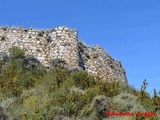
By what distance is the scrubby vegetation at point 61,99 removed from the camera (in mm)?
10125

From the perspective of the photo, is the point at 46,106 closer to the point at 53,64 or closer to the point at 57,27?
the point at 53,64

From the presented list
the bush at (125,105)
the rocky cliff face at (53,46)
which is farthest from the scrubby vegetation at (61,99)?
the rocky cliff face at (53,46)

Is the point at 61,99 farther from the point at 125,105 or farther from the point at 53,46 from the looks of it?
the point at 53,46

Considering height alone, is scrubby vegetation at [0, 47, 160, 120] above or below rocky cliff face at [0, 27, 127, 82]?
below

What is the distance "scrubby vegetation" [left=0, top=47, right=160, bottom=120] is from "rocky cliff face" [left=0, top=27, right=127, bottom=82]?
332cm

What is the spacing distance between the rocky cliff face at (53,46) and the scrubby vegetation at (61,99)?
10.9 feet

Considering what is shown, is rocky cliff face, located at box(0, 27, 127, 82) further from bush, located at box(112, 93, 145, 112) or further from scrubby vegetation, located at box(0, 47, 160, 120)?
bush, located at box(112, 93, 145, 112)

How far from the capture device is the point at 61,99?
11.3 meters

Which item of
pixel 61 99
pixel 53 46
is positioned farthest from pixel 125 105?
pixel 53 46

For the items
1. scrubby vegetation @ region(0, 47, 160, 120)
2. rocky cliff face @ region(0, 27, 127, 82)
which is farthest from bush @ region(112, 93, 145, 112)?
rocky cliff face @ region(0, 27, 127, 82)

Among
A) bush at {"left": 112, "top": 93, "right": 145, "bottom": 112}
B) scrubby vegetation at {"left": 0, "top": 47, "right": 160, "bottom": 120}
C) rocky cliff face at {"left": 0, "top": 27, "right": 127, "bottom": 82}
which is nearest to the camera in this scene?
scrubby vegetation at {"left": 0, "top": 47, "right": 160, "bottom": 120}

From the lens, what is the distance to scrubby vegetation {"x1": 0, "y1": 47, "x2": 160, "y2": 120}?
10.1 metres

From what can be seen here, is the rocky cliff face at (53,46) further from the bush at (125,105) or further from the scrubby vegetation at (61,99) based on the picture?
the bush at (125,105)

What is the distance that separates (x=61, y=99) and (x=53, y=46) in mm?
9594
